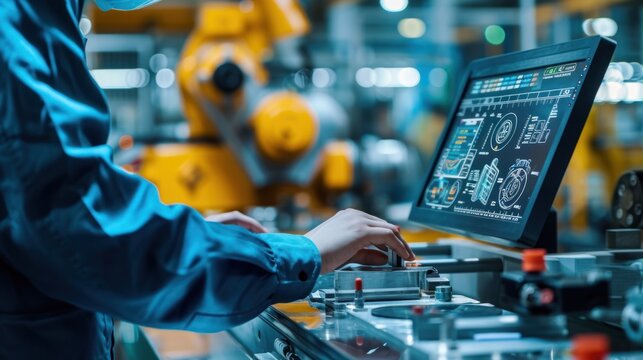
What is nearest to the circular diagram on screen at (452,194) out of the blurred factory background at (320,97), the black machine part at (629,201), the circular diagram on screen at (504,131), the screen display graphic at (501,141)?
the screen display graphic at (501,141)

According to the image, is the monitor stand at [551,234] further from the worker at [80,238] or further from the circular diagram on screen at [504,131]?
the worker at [80,238]

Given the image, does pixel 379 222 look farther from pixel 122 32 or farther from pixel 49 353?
pixel 122 32

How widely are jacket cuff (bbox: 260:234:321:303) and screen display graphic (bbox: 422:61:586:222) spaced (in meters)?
0.39

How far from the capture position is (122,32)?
310 inches

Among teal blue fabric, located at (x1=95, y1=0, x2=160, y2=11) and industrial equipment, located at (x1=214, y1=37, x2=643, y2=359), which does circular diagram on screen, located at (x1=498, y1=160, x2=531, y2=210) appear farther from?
teal blue fabric, located at (x1=95, y1=0, x2=160, y2=11)

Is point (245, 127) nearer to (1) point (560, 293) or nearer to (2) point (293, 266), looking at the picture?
(2) point (293, 266)

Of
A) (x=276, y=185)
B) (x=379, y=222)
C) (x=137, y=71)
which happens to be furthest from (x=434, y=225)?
(x=137, y=71)

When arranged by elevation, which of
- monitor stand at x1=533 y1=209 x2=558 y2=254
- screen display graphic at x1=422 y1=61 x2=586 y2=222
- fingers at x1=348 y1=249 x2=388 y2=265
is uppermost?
screen display graphic at x1=422 y1=61 x2=586 y2=222

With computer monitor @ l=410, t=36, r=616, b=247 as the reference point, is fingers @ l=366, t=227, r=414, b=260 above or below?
below

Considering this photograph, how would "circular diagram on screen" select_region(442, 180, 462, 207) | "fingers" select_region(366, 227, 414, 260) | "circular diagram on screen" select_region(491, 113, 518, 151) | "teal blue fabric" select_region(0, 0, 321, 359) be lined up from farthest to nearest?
"circular diagram on screen" select_region(442, 180, 462, 207) → "circular diagram on screen" select_region(491, 113, 518, 151) → "fingers" select_region(366, 227, 414, 260) → "teal blue fabric" select_region(0, 0, 321, 359)

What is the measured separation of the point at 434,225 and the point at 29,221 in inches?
36.2

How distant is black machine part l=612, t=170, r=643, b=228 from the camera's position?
1722mm

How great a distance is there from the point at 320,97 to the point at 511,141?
3281mm

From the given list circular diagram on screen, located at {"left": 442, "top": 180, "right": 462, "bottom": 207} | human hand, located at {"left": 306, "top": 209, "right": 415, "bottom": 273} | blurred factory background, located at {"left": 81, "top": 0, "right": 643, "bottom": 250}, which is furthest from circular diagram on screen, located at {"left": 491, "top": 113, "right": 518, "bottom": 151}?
blurred factory background, located at {"left": 81, "top": 0, "right": 643, "bottom": 250}
